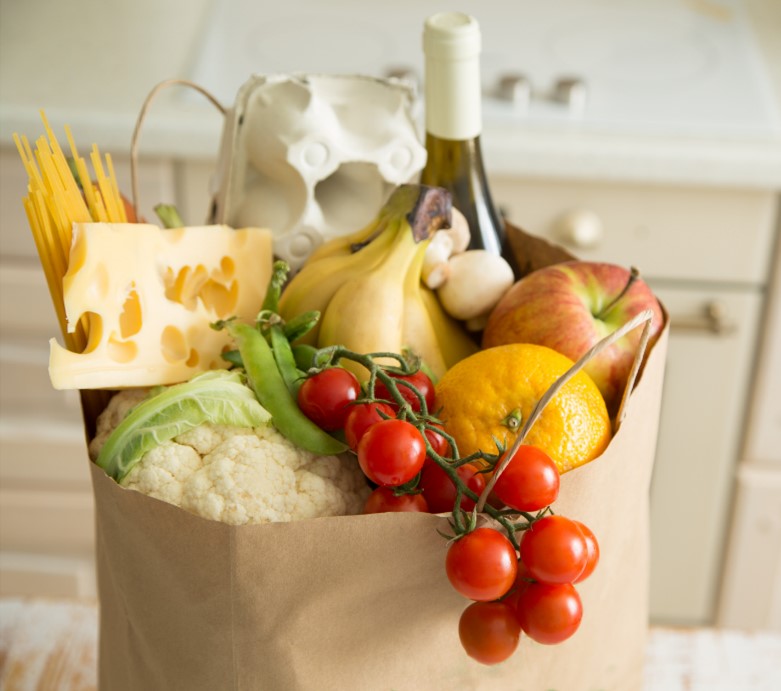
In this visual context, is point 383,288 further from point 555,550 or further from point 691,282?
point 691,282

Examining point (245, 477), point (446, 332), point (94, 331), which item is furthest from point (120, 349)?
point (446, 332)

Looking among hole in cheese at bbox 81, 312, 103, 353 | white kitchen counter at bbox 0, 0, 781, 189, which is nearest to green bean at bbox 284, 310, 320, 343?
hole in cheese at bbox 81, 312, 103, 353

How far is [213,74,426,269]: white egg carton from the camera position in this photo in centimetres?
67

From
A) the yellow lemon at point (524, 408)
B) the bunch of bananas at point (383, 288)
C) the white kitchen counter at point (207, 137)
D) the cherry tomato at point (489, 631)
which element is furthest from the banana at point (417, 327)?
the white kitchen counter at point (207, 137)

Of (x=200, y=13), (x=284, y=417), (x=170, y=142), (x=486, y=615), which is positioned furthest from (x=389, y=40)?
(x=486, y=615)

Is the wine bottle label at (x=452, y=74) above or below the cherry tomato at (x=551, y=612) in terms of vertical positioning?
above

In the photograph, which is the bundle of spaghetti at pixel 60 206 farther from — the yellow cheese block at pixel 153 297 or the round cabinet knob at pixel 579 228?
the round cabinet knob at pixel 579 228

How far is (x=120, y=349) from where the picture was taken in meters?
0.56

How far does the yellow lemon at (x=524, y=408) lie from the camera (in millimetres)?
502

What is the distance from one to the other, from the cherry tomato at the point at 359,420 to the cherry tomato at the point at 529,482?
75 mm

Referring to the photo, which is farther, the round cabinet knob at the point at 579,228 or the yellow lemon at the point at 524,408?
the round cabinet knob at the point at 579,228

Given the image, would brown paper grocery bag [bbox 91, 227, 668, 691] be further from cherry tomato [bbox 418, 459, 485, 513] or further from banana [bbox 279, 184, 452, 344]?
banana [bbox 279, 184, 452, 344]

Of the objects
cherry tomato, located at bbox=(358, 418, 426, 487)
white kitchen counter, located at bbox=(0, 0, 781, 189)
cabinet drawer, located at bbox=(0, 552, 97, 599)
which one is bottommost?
cabinet drawer, located at bbox=(0, 552, 97, 599)

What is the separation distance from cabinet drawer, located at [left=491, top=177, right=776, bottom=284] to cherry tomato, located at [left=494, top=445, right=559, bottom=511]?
79cm
